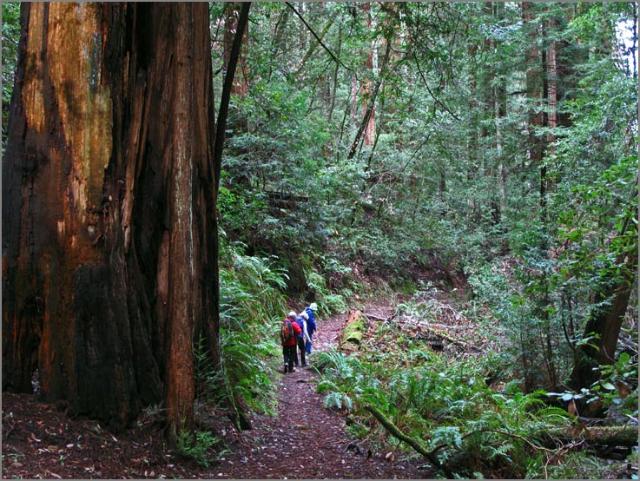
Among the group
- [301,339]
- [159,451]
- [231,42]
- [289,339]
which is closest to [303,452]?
[159,451]

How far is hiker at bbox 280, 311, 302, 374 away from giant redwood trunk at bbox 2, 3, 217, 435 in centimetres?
579

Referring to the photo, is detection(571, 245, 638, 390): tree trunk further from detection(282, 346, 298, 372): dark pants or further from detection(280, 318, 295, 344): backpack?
detection(282, 346, 298, 372): dark pants

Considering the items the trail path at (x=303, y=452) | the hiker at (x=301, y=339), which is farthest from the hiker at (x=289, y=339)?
the trail path at (x=303, y=452)

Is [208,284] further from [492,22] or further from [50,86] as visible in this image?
[492,22]

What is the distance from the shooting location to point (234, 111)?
15805 mm

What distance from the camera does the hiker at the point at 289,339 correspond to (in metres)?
11.5

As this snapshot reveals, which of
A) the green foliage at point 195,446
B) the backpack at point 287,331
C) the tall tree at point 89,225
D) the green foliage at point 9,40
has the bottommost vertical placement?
the green foliage at point 195,446

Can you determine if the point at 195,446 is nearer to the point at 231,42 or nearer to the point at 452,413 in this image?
the point at 452,413

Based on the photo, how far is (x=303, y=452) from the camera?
6.93 metres

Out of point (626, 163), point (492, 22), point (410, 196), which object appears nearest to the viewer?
point (626, 163)

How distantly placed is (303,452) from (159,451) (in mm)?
2208

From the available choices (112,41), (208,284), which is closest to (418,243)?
(208,284)

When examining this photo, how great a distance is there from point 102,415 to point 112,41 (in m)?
3.55

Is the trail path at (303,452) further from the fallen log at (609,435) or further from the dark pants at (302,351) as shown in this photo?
the dark pants at (302,351)
